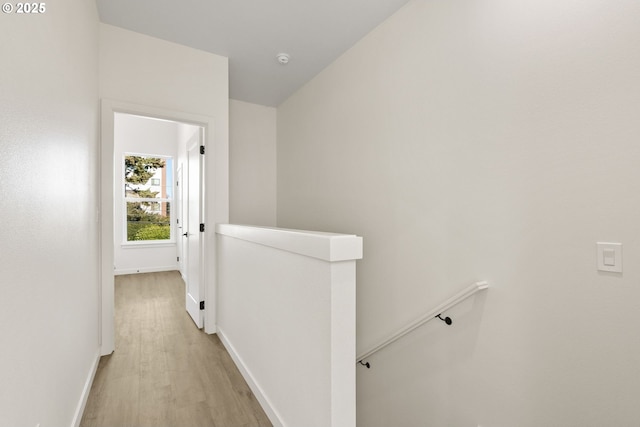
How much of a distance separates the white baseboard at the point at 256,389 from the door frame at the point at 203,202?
60 centimetres

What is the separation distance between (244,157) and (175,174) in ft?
8.44

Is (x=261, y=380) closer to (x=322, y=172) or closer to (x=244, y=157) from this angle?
(x=322, y=172)

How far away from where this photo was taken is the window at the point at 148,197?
5.82m

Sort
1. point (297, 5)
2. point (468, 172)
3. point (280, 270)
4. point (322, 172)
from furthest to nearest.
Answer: point (322, 172)
point (297, 5)
point (468, 172)
point (280, 270)

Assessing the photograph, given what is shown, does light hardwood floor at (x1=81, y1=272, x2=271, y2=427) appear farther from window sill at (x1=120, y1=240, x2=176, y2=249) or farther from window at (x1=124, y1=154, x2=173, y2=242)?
window at (x1=124, y1=154, x2=173, y2=242)

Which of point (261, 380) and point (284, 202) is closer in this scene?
point (261, 380)

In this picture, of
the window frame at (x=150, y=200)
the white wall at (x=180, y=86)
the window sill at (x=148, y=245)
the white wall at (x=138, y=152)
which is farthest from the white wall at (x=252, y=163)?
the window sill at (x=148, y=245)

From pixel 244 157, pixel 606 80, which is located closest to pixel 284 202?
pixel 244 157

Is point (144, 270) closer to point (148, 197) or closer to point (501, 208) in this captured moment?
point (148, 197)

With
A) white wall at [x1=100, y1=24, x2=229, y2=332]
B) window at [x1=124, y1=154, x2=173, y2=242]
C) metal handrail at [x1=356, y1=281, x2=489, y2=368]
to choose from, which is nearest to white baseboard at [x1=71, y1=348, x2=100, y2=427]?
white wall at [x1=100, y1=24, x2=229, y2=332]

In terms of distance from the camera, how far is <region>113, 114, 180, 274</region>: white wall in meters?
5.52

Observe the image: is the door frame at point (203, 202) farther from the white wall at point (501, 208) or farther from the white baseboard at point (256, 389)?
the white wall at point (501, 208)

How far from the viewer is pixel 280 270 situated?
162 cm

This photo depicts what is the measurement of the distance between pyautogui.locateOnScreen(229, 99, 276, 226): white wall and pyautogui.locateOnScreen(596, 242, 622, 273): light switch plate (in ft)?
12.1
